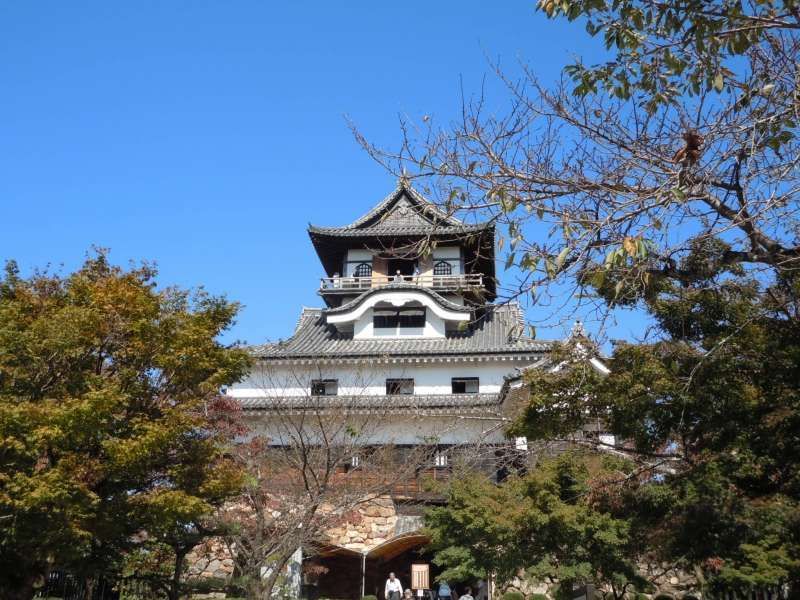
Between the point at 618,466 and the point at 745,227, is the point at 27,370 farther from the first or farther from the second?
the point at 618,466

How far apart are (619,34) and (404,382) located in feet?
68.6

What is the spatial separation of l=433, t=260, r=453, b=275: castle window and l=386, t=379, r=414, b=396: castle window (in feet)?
18.8

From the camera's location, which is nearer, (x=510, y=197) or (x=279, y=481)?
(x=510, y=197)

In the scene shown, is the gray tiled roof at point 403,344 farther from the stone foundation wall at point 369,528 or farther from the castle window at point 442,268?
the stone foundation wall at point 369,528

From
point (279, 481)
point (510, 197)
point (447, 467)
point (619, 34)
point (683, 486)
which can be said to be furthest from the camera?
point (447, 467)

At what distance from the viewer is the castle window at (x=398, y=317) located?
2817 cm

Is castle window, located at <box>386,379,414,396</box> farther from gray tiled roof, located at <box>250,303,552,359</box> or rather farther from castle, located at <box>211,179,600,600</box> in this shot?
gray tiled roof, located at <box>250,303,552,359</box>

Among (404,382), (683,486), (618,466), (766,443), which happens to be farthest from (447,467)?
(766,443)

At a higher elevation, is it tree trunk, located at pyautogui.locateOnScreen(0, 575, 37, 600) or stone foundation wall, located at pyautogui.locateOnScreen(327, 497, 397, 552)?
stone foundation wall, located at pyautogui.locateOnScreen(327, 497, 397, 552)

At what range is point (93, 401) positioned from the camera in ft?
33.1

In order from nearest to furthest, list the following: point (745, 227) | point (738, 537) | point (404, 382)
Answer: point (745, 227)
point (738, 537)
point (404, 382)

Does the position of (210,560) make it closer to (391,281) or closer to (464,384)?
(464,384)

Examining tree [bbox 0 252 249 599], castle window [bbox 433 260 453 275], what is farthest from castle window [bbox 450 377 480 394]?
tree [bbox 0 252 249 599]

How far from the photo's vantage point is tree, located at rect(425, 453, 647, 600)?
14.7m
